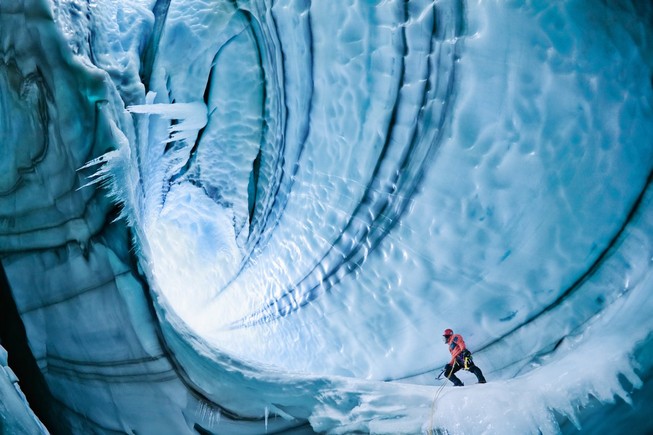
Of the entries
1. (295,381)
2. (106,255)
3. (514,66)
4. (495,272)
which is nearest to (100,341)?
(106,255)

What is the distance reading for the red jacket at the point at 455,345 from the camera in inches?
35.3

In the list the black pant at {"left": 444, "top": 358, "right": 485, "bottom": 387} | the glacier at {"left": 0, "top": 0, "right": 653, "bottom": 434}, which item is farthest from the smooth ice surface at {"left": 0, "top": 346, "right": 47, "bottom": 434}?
the black pant at {"left": 444, "top": 358, "right": 485, "bottom": 387}

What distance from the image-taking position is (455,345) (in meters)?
0.90


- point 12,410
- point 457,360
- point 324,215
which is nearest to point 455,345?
point 457,360

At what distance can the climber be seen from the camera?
2.87ft

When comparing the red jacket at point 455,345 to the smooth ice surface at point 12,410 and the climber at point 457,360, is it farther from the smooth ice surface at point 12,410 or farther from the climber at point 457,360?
the smooth ice surface at point 12,410

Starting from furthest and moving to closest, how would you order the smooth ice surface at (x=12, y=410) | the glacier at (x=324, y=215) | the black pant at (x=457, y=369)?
the black pant at (x=457, y=369) → the glacier at (x=324, y=215) → the smooth ice surface at (x=12, y=410)

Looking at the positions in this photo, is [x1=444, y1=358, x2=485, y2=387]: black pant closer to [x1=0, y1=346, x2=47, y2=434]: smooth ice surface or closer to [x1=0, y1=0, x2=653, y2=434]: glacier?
[x1=0, y1=0, x2=653, y2=434]: glacier

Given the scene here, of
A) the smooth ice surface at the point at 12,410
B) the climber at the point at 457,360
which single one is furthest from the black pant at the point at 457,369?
the smooth ice surface at the point at 12,410

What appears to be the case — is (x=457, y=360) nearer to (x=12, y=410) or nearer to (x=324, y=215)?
(x=324, y=215)

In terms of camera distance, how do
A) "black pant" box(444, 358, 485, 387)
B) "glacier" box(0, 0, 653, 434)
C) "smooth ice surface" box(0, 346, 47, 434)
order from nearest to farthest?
"smooth ice surface" box(0, 346, 47, 434), "glacier" box(0, 0, 653, 434), "black pant" box(444, 358, 485, 387)

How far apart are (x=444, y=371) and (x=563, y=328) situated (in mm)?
200

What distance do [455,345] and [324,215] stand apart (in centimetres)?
39

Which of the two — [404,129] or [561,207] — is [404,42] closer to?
[404,129]
